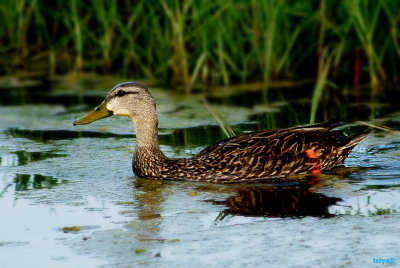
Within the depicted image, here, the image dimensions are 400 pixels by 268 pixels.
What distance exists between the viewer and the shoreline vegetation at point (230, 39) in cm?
980

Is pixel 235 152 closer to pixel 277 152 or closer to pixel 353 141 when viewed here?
pixel 277 152

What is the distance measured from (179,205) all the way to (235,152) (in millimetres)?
1024

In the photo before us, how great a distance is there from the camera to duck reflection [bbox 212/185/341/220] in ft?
17.9

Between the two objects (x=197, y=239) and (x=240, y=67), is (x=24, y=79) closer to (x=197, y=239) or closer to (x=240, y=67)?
(x=240, y=67)

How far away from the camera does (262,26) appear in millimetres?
9898

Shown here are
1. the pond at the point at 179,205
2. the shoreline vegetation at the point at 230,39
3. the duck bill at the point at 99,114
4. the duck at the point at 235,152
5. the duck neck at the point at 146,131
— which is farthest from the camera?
the shoreline vegetation at the point at 230,39

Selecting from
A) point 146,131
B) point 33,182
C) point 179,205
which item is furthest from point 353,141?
point 33,182

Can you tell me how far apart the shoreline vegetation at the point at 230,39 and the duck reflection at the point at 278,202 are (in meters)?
3.44

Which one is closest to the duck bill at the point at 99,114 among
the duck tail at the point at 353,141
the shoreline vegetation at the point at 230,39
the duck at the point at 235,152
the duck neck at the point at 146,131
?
the duck at the point at 235,152

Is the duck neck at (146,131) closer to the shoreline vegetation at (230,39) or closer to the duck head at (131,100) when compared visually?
the duck head at (131,100)

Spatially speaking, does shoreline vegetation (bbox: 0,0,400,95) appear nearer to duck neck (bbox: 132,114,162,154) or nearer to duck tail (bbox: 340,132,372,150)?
duck tail (bbox: 340,132,372,150)

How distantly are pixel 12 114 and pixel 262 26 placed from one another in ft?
10.7

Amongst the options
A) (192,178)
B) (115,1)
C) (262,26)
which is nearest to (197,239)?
(192,178)

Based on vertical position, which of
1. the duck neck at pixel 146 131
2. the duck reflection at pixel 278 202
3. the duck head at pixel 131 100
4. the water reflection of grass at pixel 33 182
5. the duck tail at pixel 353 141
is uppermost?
the duck head at pixel 131 100
